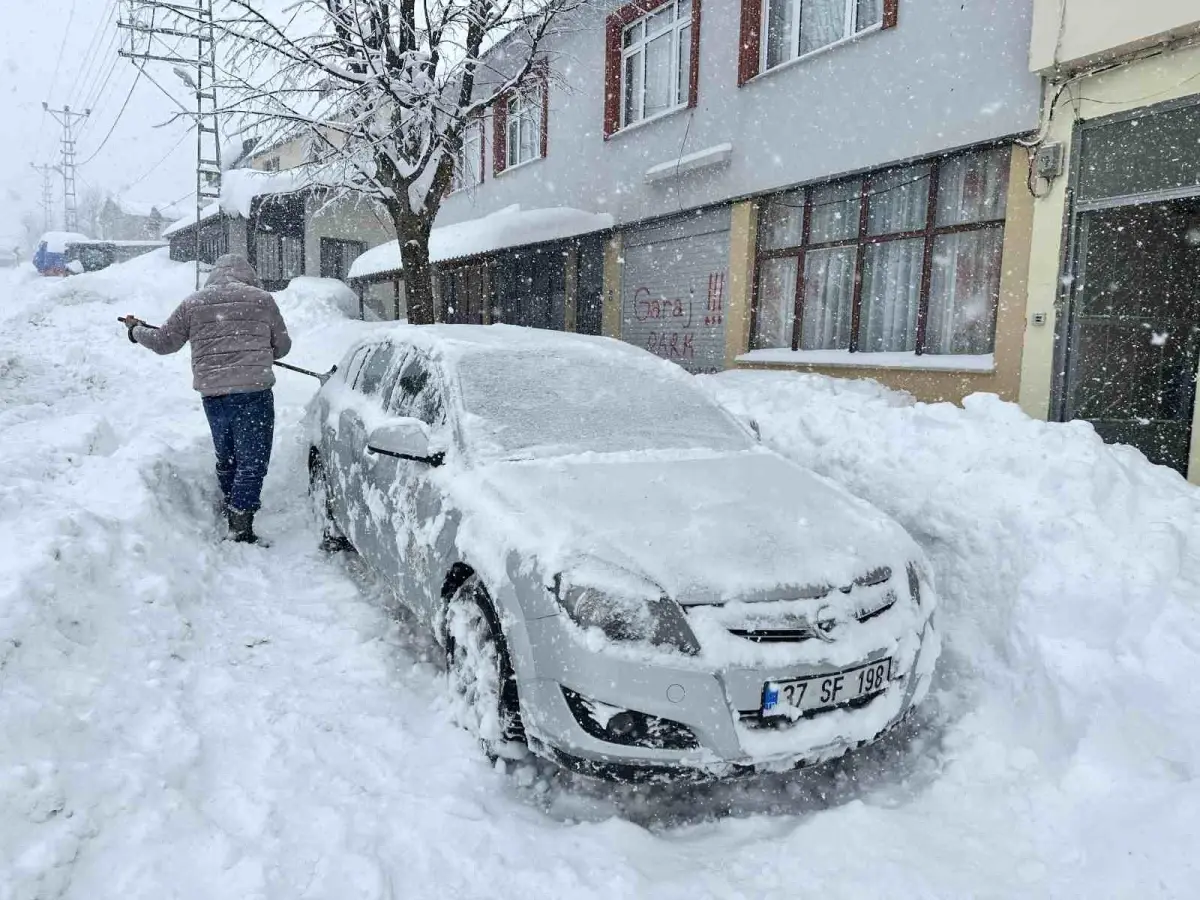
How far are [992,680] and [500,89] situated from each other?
9539mm

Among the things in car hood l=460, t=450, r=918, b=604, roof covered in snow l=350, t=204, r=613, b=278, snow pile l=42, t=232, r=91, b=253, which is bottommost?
car hood l=460, t=450, r=918, b=604

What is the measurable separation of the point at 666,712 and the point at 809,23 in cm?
947

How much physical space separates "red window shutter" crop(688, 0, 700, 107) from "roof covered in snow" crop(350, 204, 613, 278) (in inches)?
97.4

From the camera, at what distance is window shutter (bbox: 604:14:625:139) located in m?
12.8

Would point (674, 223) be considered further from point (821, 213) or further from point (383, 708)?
point (383, 708)

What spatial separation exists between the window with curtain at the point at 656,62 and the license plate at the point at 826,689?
1038cm

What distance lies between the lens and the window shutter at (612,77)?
502 inches

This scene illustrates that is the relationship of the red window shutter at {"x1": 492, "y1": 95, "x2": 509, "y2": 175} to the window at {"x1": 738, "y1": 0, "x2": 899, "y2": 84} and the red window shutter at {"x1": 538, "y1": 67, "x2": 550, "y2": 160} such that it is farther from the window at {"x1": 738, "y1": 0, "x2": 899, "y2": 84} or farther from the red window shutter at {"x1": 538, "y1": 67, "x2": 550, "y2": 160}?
the window at {"x1": 738, "y1": 0, "x2": 899, "y2": 84}

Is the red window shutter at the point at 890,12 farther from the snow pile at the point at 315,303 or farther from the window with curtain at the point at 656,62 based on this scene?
the snow pile at the point at 315,303

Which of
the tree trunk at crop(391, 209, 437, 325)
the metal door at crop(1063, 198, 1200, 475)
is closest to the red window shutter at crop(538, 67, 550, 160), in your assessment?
the tree trunk at crop(391, 209, 437, 325)

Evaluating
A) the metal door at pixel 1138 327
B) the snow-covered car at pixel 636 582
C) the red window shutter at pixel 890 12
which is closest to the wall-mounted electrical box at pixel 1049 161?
the metal door at pixel 1138 327

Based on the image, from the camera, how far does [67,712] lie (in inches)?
104

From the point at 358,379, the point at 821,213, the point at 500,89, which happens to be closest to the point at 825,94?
the point at 821,213

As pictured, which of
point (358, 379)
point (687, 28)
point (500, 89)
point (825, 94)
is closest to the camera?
point (358, 379)
